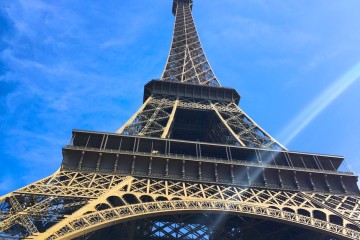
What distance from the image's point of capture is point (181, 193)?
20203 millimetres

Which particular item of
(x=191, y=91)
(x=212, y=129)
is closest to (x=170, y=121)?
(x=212, y=129)

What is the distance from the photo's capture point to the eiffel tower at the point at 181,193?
1705 centimetres

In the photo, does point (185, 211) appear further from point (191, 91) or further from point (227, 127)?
point (191, 91)

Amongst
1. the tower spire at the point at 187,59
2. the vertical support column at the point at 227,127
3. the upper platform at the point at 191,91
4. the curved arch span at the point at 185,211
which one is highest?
the tower spire at the point at 187,59

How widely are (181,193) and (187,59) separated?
26.8m

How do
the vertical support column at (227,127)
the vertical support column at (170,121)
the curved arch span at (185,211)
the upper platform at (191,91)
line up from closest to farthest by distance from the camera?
the curved arch span at (185,211), the vertical support column at (170,121), the vertical support column at (227,127), the upper platform at (191,91)

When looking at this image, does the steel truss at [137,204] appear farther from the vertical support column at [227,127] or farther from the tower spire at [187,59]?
the tower spire at [187,59]

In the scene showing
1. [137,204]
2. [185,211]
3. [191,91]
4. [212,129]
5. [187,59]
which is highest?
[187,59]

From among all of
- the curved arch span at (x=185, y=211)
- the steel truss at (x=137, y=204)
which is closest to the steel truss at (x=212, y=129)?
the steel truss at (x=137, y=204)

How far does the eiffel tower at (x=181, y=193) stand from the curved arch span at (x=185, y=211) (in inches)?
1.8

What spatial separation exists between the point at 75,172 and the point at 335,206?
1379 cm

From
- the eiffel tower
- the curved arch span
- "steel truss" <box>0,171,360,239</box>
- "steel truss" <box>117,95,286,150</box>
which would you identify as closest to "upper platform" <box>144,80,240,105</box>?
"steel truss" <box>117,95,286,150</box>

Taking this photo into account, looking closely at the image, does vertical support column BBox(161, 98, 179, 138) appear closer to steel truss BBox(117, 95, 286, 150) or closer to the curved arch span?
steel truss BBox(117, 95, 286, 150)

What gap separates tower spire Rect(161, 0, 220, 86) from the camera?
131 feet
